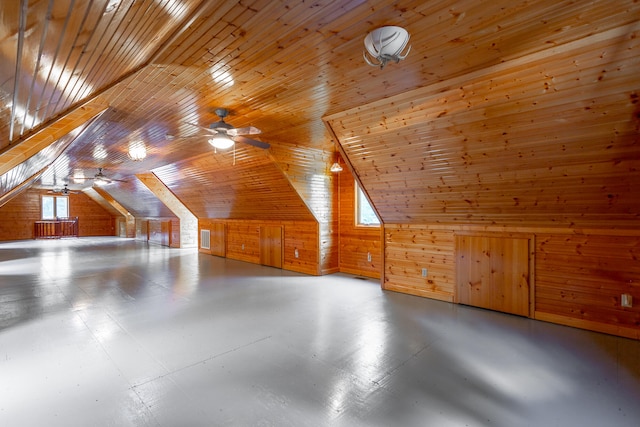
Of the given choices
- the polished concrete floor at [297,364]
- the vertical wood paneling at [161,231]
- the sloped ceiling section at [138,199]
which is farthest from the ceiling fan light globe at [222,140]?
the vertical wood paneling at [161,231]

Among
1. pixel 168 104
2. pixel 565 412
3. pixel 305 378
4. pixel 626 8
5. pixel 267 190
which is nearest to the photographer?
pixel 626 8

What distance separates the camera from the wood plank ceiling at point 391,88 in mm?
1863

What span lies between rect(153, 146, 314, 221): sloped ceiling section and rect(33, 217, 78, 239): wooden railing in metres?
10.1

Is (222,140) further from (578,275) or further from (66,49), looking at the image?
(578,275)

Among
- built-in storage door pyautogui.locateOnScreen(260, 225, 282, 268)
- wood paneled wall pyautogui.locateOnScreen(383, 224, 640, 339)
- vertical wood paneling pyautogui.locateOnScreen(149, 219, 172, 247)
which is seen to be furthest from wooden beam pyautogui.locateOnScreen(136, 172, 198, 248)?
wood paneled wall pyautogui.locateOnScreen(383, 224, 640, 339)

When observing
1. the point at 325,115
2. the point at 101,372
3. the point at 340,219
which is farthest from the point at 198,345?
the point at 340,219

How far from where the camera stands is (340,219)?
689 centimetres

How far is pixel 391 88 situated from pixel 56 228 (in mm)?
18118

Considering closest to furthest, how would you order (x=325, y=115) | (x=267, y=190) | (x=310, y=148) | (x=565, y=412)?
(x=565, y=412) → (x=325, y=115) → (x=310, y=148) → (x=267, y=190)

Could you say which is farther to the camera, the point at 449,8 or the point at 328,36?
the point at 328,36

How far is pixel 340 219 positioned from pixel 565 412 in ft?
16.7

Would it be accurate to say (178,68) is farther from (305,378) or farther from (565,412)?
(565,412)

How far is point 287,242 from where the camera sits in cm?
734

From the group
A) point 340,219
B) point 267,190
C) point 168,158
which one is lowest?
point 340,219
